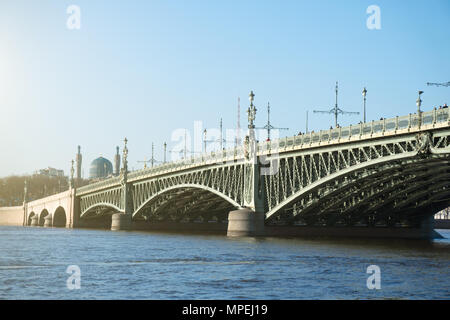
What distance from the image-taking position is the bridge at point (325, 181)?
45.3 m

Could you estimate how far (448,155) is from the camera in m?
42.4

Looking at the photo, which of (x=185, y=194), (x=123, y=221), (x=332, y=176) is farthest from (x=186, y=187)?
(x=332, y=176)

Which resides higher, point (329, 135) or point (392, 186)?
point (329, 135)

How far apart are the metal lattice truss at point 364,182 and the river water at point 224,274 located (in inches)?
248

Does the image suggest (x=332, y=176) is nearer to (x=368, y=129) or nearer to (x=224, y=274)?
(x=368, y=129)

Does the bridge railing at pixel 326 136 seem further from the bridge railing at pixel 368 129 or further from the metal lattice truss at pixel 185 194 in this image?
the metal lattice truss at pixel 185 194

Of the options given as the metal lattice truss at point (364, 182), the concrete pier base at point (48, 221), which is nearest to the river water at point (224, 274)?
the metal lattice truss at point (364, 182)

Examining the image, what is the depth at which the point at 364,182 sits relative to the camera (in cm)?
5291

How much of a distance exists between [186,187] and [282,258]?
3736 cm

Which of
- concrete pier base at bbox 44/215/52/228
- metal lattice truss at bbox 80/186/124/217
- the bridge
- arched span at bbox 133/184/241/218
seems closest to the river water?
the bridge

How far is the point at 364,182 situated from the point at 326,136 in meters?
4.71
